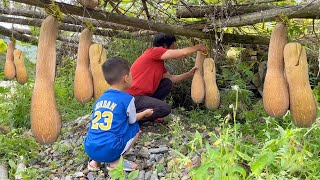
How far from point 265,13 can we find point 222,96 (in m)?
2.15

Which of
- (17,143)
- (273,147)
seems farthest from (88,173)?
(273,147)

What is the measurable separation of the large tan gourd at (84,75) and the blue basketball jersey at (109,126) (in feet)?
4.68

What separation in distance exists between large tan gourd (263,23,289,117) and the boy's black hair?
1.23 m

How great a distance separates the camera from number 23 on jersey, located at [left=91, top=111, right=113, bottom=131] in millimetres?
3409

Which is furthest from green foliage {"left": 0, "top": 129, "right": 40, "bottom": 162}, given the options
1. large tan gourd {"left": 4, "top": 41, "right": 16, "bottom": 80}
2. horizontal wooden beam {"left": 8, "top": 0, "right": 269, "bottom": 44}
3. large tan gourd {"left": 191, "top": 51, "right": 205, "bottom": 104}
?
horizontal wooden beam {"left": 8, "top": 0, "right": 269, "bottom": 44}

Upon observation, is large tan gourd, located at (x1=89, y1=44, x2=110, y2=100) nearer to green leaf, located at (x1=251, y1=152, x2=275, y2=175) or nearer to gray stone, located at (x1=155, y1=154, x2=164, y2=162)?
green leaf, located at (x1=251, y1=152, x2=275, y2=175)

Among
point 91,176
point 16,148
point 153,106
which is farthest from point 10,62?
point 153,106

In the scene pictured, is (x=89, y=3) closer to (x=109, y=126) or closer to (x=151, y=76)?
(x=109, y=126)

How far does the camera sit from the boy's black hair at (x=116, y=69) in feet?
9.48

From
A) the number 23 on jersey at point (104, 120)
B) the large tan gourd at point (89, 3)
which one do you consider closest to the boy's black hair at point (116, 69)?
the number 23 on jersey at point (104, 120)

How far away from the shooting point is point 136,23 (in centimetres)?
256

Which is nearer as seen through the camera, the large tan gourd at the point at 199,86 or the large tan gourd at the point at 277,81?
the large tan gourd at the point at 277,81

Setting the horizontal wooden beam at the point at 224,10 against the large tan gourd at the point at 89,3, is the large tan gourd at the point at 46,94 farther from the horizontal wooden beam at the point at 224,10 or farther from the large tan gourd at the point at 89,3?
the horizontal wooden beam at the point at 224,10

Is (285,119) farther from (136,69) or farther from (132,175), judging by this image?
(132,175)
